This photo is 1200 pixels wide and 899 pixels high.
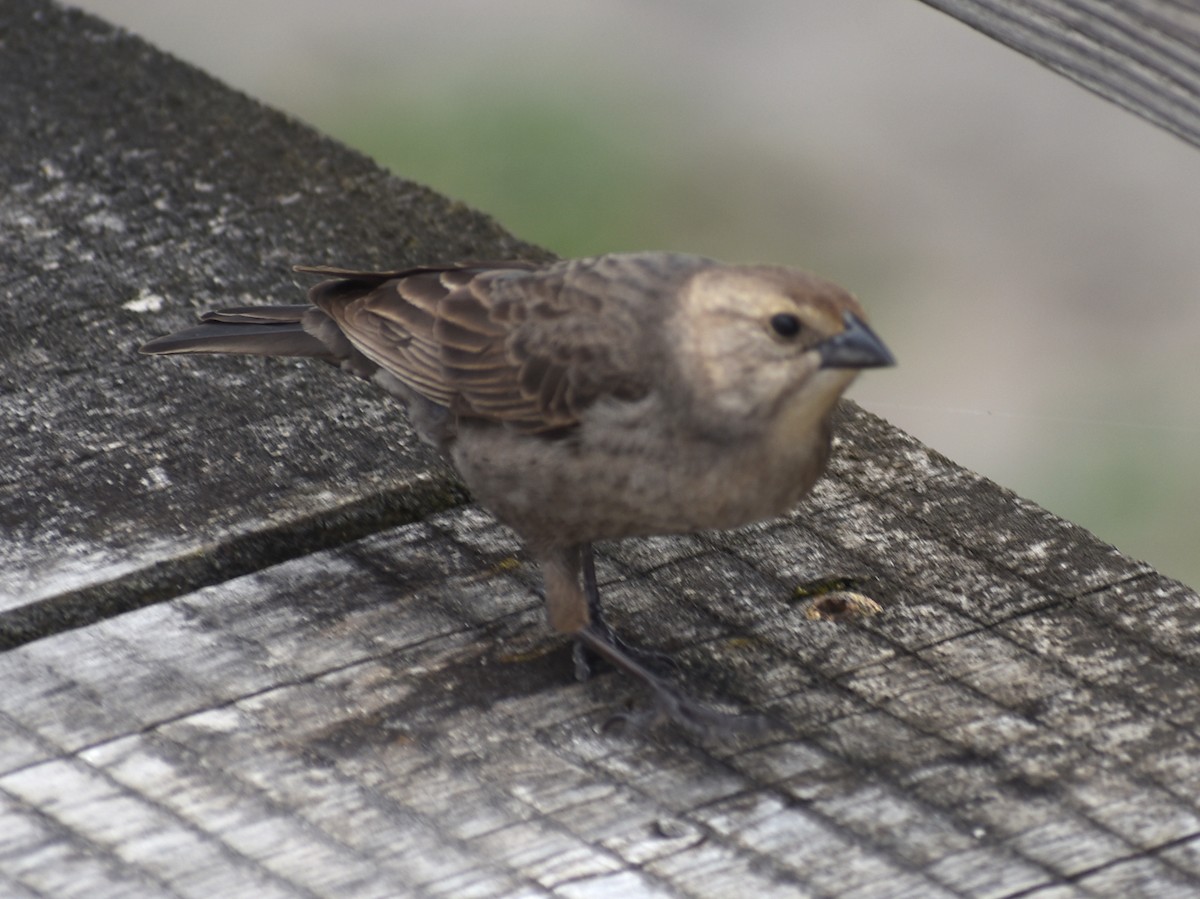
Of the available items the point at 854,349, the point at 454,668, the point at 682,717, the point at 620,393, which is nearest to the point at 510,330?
the point at 620,393

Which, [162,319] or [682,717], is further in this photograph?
[162,319]

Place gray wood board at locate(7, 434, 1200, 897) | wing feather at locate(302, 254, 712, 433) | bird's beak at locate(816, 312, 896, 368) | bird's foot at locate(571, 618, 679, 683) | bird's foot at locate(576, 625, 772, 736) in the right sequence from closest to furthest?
gray wood board at locate(7, 434, 1200, 897) → bird's foot at locate(576, 625, 772, 736) → bird's foot at locate(571, 618, 679, 683) → bird's beak at locate(816, 312, 896, 368) → wing feather at locate(302, 254, 712, 433)

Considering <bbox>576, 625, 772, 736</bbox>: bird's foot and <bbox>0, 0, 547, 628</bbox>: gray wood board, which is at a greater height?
<bbox>0, 0, 547, 628</bbox>: gray wood board

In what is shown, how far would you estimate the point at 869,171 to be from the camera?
26.6ft

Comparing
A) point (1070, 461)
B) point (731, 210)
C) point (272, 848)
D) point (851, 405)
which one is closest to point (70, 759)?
point (272, 848)

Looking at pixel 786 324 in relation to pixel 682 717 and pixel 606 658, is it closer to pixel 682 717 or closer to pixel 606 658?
pixel 606 658

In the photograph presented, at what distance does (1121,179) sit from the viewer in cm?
794

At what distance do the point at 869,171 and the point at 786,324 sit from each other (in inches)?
216

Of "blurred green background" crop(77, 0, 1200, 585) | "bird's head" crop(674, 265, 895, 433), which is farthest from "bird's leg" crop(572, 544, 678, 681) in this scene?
"blurred green background" crop(77, 0, 1200, 585)

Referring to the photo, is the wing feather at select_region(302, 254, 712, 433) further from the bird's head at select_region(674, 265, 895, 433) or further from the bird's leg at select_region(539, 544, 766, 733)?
the bird's leg at select_region(539, 544, 766, 733)

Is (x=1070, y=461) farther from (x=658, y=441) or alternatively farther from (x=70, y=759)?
(x=70, y=759)

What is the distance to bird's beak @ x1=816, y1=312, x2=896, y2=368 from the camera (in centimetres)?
271

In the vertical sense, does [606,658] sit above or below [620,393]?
below

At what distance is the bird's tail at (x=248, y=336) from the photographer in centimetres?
316
